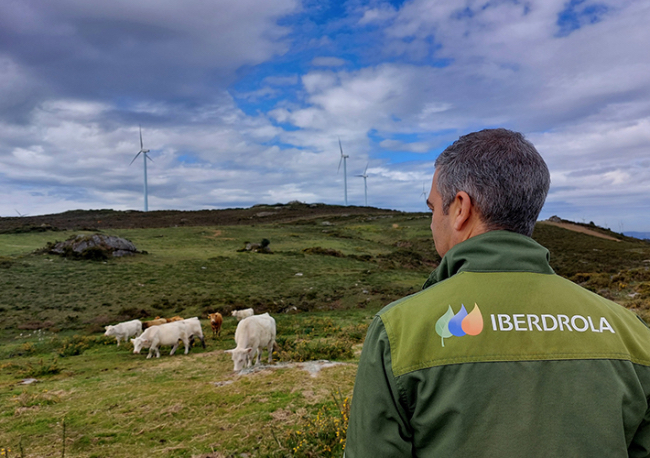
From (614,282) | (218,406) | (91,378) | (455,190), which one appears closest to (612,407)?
(455,190)

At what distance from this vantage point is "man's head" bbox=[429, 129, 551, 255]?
6.98ft

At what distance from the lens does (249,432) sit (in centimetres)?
641

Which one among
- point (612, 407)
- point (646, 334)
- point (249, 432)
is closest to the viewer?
point (612, 407)

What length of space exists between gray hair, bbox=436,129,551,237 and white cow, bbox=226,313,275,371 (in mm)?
9595

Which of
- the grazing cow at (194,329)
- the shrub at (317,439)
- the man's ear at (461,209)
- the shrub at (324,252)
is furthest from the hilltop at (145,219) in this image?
the man's ear at (461,209)

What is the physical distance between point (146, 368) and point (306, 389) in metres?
5.62

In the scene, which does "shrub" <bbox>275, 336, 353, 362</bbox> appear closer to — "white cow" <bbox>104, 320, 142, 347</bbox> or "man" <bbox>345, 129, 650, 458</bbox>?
"white cow" <bbox>104, 320, 142, 347</bbox>

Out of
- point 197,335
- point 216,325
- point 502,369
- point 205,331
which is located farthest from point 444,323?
point 205,331

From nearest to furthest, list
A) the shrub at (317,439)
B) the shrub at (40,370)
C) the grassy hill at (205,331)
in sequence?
the shrub at (317,439)
the grassy hill at (205,331)
the shrub at (40,370)

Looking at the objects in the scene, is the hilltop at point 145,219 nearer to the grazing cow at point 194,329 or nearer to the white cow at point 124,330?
the white cow at point 124,330

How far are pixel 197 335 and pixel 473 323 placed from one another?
1410 cm

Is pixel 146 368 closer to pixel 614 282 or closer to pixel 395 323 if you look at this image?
pixel 395 323

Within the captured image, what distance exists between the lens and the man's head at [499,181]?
213cm

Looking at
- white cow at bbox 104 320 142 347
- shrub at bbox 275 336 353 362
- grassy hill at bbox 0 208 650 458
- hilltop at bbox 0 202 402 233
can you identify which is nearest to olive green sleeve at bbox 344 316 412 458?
grassy hill at bbox 0 208 650 458
